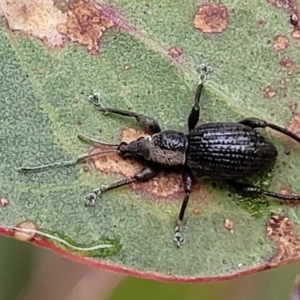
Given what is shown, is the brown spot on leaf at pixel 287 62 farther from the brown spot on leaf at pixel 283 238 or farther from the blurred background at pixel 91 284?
the blurred background at pixel 91 284

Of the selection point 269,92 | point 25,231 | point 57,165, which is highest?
point 269,92

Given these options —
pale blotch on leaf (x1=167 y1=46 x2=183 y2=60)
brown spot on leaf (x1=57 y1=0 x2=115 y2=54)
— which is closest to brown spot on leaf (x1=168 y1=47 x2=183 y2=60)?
pale blotch on leaf (x1=167 y1=46 x2=183 y2=60)

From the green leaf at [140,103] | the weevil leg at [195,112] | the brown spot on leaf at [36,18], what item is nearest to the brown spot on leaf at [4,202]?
the green leaf at [140,103]

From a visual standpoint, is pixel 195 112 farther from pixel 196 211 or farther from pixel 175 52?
pixel 196 211

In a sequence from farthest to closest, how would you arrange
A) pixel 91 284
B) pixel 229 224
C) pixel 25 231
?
pixel 91 284
pixel 229 224
pixel 25 231

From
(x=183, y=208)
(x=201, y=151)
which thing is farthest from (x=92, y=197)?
(x=201, y=151)

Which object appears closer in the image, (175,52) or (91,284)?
(175,52)

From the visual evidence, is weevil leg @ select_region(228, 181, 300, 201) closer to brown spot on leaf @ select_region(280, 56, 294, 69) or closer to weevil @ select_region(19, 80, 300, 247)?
weevil @ select_region(19, 80, 300, 247)
